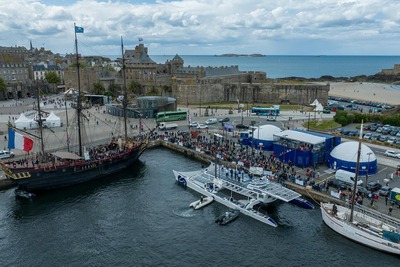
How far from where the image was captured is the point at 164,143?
49.4m

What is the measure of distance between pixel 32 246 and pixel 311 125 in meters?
42.7

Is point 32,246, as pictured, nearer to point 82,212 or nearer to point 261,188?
point 82,212

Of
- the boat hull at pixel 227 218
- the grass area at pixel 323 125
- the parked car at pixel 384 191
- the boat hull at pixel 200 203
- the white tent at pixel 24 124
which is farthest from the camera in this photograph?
the white tent at pixel 24 124

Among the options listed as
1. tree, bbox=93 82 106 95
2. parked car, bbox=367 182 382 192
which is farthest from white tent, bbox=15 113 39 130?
parked car, bbox=367 182 382 192

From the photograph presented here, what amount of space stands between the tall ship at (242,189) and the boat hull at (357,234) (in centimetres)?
316

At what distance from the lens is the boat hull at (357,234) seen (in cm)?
2277

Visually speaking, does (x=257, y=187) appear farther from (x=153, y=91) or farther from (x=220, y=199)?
(x=153, y=91)

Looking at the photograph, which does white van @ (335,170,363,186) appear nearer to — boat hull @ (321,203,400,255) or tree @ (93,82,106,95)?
boat hull @ (321,203,400,255)

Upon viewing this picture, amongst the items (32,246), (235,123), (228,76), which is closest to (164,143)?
(235,123)

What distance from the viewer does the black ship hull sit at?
32.8 meters

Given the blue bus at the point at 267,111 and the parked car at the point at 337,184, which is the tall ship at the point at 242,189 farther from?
the blue bus at the point at 267,111

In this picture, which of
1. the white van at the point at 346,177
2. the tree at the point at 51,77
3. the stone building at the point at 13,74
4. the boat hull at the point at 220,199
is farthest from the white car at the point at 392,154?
the tree at the point at 51,77

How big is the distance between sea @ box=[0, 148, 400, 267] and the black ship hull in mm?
1301

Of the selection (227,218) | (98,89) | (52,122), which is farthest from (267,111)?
(98,89)
